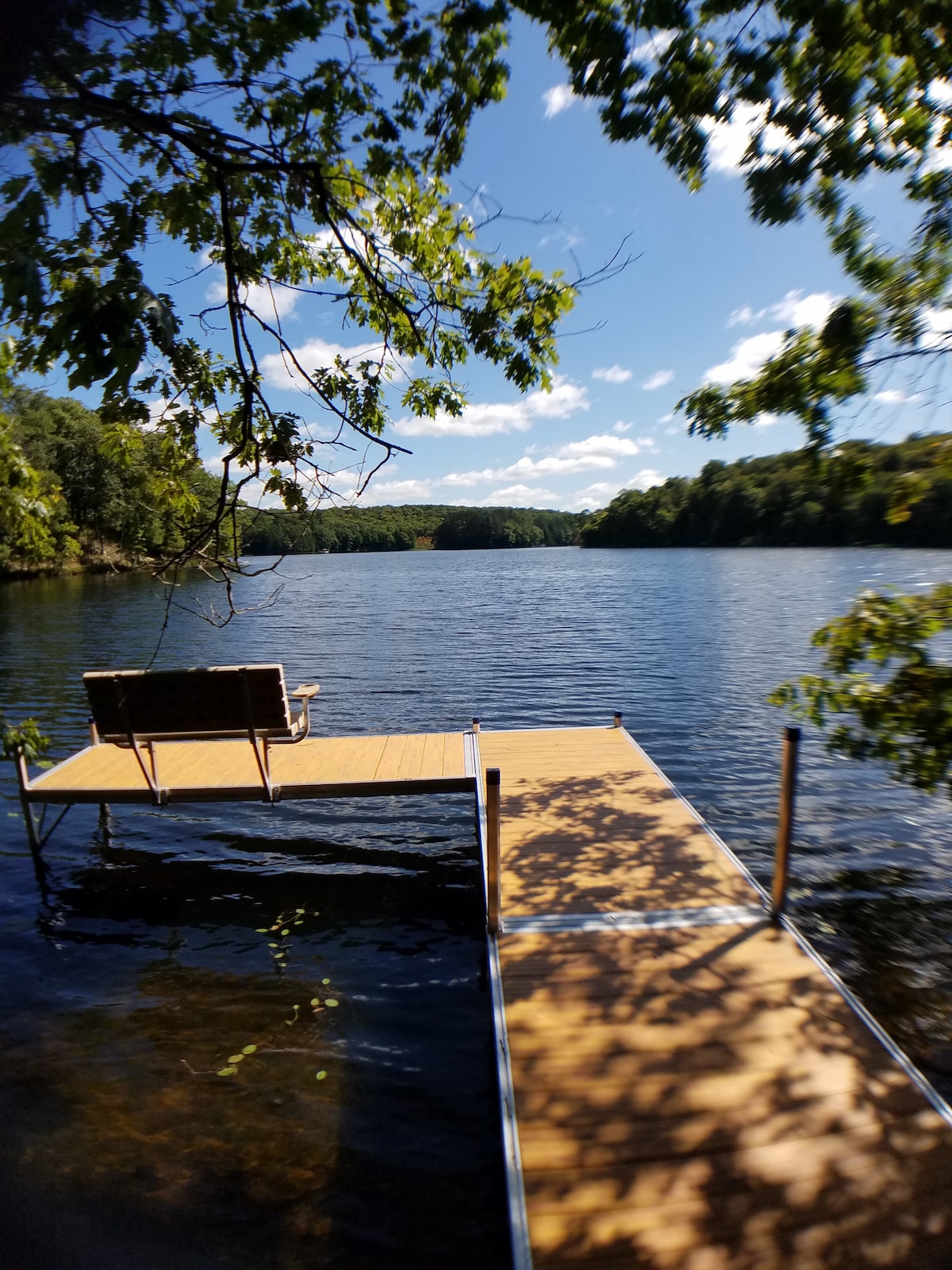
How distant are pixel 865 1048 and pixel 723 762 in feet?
24.5

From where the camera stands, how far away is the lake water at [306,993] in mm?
3449

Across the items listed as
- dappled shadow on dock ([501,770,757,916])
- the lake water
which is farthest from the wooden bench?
dappled shadow on dock ([501,770,757,916])

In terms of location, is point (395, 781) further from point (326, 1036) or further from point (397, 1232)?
point (397, 1232)

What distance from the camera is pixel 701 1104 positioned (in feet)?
10.9

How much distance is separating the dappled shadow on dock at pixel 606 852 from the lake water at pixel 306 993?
2.65 feet

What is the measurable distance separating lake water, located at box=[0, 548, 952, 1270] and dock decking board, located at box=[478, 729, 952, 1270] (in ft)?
2.23

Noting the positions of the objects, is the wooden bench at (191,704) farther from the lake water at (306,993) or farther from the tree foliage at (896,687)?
the tree foliage at (896,687)

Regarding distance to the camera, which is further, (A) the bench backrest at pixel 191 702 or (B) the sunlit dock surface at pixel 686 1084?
(A) the bench backrest at pixel 191 702

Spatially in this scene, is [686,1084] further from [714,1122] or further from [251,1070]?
[251,1070]

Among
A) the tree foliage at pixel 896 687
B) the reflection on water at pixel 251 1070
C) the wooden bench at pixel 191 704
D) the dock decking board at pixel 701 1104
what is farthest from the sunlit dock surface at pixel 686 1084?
the wooden bench at pixel 191 704

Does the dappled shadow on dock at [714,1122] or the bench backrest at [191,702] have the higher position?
the bench backrest at [191,702]

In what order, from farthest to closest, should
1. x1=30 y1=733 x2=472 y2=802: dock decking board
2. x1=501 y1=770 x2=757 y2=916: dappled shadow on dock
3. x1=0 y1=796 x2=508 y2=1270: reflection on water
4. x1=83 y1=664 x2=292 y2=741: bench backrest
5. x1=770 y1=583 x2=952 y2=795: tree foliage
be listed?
x1=30 y1=733 x2=472 y2=802: dock decking board
x1=83 y1=664 x2=292 y2=741: bench backrest
x1=501 y1=770 x2=757 y2=916: dappled shadow on dock
x1=770 y1=583 x2=952 y2=795: tree foliage
x1=0 y1=796 x2=508 y2=1270: reflection on water

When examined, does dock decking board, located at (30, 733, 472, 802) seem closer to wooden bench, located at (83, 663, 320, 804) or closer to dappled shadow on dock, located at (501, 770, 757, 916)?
wooden bench, located at (83, 663, 320, 804)

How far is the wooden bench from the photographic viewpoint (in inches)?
244
